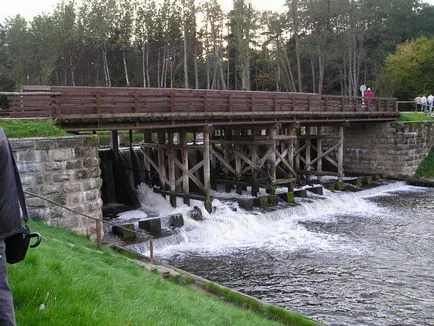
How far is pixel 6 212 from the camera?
2.83 meters

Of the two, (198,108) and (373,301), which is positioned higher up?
(198,108)

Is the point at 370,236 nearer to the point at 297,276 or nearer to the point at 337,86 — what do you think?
the point at 297,276

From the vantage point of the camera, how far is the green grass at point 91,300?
157 inches

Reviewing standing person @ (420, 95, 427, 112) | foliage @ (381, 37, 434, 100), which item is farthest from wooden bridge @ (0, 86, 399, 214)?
foliage @ (381, 37, 434, 100)

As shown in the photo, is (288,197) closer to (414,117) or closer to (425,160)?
(425,160)

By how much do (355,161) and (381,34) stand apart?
2213cm

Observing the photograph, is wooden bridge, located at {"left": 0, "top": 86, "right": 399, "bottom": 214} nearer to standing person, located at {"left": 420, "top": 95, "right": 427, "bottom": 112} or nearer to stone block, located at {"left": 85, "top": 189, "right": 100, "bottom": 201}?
stone block, located at {"left": 85, "top": 189, "right": 100, "bottom": 201}

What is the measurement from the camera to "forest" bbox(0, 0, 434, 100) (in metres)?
41.1

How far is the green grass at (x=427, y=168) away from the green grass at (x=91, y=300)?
2449 cm

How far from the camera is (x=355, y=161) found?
97.7 feet

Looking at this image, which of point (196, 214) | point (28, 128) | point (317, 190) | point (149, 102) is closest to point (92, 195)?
point (28, 128)

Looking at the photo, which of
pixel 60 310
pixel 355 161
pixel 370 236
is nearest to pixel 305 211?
pixel 370 236

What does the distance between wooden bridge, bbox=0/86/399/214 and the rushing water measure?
180 cm

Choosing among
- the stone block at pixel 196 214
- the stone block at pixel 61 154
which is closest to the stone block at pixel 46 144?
the stone block at pixel 61 154
